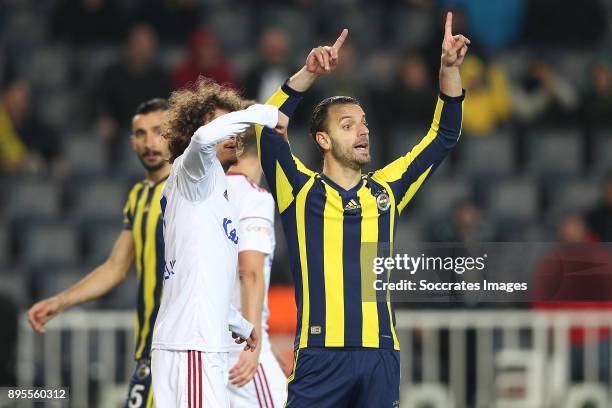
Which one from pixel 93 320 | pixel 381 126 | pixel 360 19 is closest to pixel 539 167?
pixel 381 126

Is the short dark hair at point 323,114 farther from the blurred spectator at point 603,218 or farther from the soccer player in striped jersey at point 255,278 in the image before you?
the blurred spectator at point 603,218

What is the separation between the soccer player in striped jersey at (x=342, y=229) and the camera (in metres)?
5.89

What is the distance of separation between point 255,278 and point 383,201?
0.85 m

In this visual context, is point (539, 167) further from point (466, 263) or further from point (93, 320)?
point (466, 263)

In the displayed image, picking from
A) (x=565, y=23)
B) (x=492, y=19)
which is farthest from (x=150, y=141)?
(x=565, y=23)

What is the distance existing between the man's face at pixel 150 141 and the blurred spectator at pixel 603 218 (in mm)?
5764

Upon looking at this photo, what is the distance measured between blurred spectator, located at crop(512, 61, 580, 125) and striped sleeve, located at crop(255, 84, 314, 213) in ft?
25.7

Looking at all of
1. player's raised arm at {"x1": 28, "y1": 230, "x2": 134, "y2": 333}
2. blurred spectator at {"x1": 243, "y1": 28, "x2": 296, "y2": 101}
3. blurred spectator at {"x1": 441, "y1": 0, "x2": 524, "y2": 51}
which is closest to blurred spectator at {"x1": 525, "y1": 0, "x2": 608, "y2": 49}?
blurred spectator at {"x1": 441, "y1": 0, "x2": 524, "y2": 51}

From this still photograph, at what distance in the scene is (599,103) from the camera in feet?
44.0

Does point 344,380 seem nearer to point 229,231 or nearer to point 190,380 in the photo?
point 190,380

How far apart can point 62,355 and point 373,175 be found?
16.3 feet

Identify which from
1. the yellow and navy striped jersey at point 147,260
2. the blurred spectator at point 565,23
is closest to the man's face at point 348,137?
the yellow and navy striped jersey at point 147,260

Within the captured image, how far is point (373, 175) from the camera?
6305 millimetres

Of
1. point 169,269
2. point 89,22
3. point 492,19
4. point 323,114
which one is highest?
point 492,19
